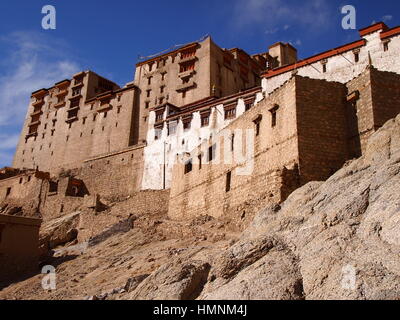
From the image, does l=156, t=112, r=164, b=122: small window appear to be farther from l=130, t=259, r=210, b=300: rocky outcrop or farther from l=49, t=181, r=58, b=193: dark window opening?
l=130, t=259, r=210, b=300: rocky outcrop

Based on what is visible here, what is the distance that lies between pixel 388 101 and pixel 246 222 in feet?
20.5

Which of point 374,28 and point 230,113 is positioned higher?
point 374,28

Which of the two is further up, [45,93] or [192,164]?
[45,93]

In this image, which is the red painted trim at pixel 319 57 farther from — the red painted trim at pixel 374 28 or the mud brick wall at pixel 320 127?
the mud brick wall at pixel 320 127

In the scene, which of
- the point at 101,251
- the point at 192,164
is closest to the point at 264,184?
the point at 192,164

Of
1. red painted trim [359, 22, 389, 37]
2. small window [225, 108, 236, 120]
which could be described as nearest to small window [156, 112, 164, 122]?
small window [225, 108, 236, 120]

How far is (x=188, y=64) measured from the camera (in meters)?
41.9

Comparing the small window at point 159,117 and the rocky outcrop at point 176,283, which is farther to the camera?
the small window at point 159,117

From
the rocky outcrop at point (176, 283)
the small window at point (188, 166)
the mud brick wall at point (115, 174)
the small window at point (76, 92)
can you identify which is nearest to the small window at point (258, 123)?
the small window at point (188, 166)

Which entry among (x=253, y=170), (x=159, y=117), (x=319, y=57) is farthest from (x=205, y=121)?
(x=253, y=170)

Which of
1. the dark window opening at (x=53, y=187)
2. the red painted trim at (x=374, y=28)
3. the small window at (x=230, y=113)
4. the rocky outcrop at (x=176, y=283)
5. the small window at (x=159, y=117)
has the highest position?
the red painted trim at (x=374, y=28)

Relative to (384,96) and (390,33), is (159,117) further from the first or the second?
(384,96)

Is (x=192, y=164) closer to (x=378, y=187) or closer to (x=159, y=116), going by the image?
(x=378, y=187)

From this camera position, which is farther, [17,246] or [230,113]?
[230,113]
